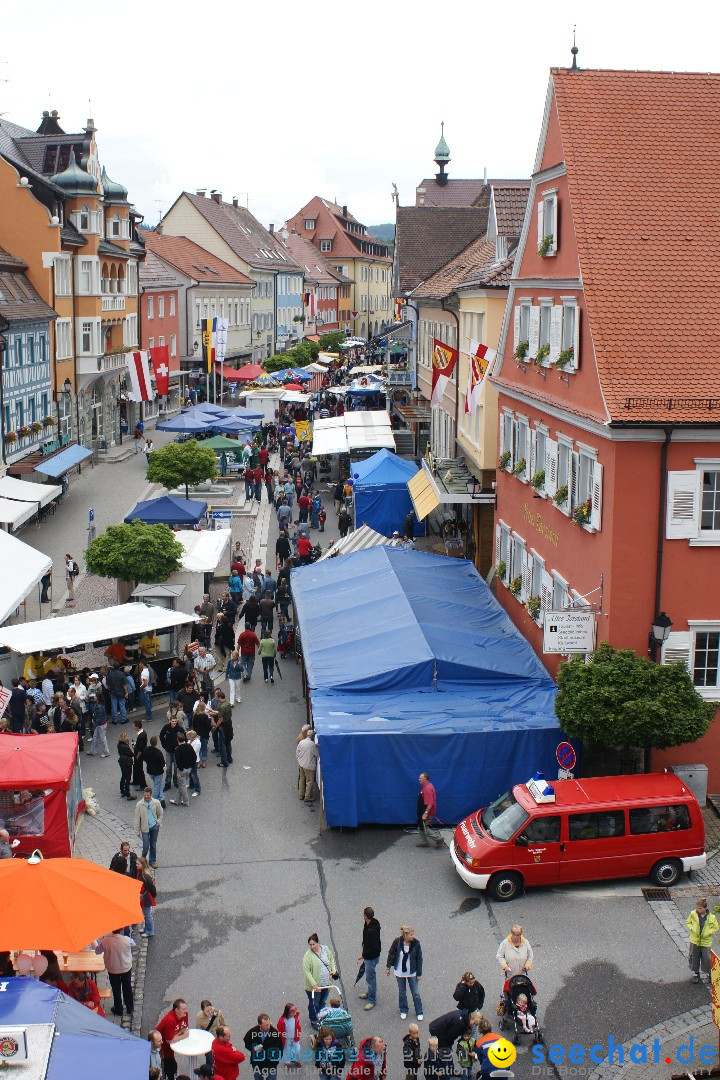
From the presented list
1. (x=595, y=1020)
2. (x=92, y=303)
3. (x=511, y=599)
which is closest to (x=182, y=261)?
(x=92, y=303)

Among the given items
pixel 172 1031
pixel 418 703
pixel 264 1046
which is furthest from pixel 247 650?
pixel 264 1046

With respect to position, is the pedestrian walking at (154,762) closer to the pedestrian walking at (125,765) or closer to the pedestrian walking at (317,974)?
the pedestrian walking at (125,765)

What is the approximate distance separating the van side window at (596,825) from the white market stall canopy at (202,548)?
13778mm

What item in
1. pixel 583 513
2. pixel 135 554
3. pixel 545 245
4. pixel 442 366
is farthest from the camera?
pixel 442 366

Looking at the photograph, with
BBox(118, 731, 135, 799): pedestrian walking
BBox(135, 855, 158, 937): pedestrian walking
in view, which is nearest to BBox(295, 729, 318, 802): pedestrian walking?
BBox(118, 731, 135, 799): pedestrian walking

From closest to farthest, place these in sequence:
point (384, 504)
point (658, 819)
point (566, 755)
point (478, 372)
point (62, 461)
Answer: point (658, 819), point (566, 755), point (478, 372), point (384, 504), point (62, 461)

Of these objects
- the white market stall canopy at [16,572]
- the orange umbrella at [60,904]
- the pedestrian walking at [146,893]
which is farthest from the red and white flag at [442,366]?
the orange umbrella at [60,904]

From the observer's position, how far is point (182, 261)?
247 feet

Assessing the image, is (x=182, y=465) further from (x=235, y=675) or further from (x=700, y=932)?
(x=700, y=932)

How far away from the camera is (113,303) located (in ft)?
172

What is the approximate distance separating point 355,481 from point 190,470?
6.14 meters

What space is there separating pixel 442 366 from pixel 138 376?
1992 centimetres

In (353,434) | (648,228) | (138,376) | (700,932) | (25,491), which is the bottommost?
(700,932)

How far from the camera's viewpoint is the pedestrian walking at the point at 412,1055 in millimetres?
11484
